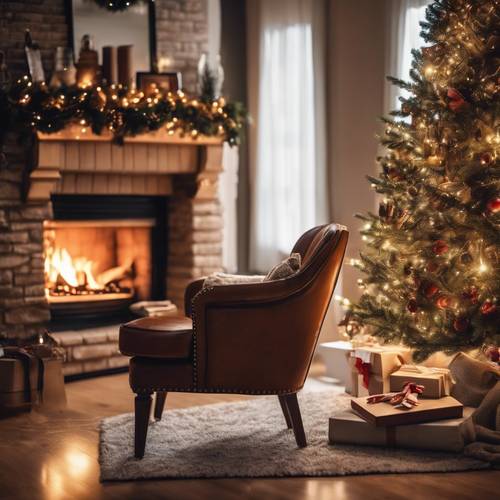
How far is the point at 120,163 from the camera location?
5383 mm

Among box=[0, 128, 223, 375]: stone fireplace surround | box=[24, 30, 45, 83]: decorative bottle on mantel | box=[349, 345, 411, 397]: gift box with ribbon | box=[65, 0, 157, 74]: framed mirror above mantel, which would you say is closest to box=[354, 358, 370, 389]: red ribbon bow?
box=[349, 345, 411, 397]: gift box with ribbon

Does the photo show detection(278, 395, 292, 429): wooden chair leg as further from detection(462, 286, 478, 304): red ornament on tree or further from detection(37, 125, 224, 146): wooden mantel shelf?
detection(37, 125, 224, 146): wooden mantel shelf

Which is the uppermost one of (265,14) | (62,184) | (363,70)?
(265,14)

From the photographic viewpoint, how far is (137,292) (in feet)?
19.6

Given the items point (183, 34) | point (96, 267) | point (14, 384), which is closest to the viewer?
point (14, 384)

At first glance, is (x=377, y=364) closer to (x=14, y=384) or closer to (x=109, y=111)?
(x=14, y=384)

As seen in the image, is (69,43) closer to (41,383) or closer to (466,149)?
(41,383)

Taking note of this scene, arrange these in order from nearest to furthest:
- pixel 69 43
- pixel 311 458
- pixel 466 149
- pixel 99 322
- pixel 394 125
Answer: pixel 311 458
pixel 466 149
pixel 394 125
pixel 69 43
pixel 99 322

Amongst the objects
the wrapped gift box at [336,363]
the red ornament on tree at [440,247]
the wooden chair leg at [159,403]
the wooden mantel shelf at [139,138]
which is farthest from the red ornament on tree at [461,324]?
the wooden mantel shelf at [139,138]

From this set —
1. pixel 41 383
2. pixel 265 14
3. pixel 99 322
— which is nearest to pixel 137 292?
pixel 99 322

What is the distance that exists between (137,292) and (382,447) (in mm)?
2752

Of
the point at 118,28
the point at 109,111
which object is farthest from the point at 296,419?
the point at 118,28

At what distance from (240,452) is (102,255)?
2627mm

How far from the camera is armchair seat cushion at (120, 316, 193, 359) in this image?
3521mm
